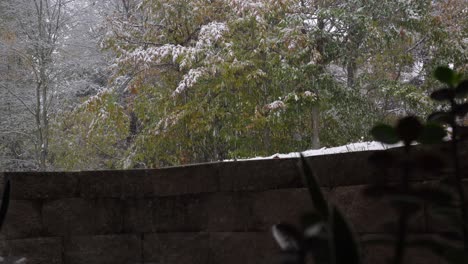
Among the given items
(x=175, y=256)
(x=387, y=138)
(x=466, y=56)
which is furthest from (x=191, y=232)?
(x=466, y=56)

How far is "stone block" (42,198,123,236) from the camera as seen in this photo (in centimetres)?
293

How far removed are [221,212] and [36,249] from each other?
36.6 inches

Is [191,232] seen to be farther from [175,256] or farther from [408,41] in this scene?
[408,41]

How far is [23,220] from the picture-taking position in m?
2.87

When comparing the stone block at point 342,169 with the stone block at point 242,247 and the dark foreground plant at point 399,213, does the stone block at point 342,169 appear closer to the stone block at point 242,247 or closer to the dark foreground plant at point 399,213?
the stone block at point 242,247

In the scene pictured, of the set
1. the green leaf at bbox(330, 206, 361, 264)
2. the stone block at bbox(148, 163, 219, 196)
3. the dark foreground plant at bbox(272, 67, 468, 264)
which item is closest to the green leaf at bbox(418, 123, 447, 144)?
the dark foreground plant at bbox(272, 67, 468, 264)

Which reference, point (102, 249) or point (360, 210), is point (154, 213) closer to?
point (102, 249)

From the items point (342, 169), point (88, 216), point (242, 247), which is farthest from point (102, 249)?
point (342, 169)

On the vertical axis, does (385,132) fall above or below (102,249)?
above

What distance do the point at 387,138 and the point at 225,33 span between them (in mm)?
6745

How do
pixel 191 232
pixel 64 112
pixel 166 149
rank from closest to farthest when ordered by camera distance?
pixel 191 232 → pixel 166 149 → pixel 64 112

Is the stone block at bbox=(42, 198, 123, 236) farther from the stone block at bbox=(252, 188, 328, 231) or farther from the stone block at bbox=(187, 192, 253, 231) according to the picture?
the stone block at bbox=(252, 188, 328, 231)

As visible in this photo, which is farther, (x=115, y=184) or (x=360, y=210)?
(x=115, y=184)

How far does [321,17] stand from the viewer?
704 cm
